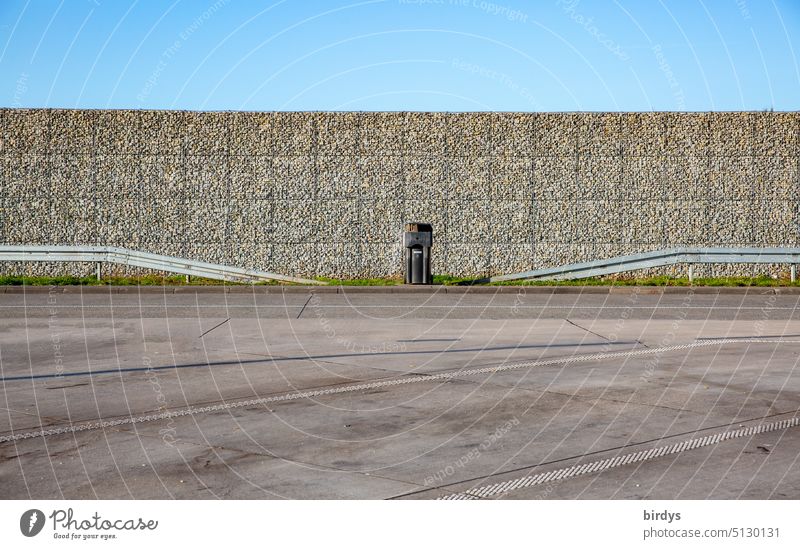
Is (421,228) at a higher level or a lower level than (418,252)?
higher

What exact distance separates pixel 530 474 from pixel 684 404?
2639mm

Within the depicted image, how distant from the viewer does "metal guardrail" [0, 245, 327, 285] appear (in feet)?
72.7

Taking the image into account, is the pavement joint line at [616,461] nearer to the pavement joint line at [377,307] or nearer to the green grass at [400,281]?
the pavement joint line at [377,307]

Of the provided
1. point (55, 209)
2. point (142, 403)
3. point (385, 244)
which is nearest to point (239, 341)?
point (142, 403)

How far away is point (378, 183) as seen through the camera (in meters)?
22.9

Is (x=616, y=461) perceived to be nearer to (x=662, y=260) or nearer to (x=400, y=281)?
(x=400, y=281)

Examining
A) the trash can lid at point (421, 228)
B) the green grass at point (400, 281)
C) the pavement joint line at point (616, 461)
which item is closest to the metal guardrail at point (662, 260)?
the green grass at point (400, 281)

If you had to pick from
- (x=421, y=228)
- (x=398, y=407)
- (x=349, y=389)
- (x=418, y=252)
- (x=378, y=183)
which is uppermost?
(x=378, y=183)

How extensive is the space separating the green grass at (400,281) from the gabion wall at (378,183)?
2.29 feet

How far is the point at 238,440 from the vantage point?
661 cm

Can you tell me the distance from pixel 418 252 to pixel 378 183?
2.71 meters

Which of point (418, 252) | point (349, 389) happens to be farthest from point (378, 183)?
point (349, 389)

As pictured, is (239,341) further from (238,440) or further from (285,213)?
Result: (285,213)

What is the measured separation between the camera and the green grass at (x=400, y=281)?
21.2 meters
